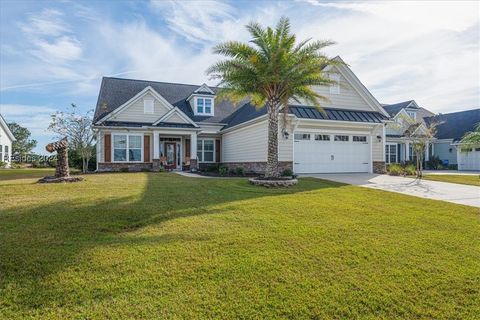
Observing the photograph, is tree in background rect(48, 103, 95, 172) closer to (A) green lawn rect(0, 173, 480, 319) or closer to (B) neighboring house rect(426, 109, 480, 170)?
(A) green lawn rect(0, 173, 480, 319)

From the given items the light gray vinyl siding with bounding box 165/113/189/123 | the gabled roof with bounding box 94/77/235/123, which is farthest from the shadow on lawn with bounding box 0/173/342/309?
the gabled roof with bounding box 94/77/235/123

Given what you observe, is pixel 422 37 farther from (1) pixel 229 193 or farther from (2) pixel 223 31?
(1) pixel 229 193

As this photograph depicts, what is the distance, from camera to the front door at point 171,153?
22.7 m

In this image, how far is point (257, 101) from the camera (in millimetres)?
14078

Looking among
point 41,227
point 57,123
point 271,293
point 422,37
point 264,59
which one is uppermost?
point 422,37

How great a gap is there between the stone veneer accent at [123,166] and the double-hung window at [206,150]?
433 cm

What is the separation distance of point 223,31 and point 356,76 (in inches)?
384

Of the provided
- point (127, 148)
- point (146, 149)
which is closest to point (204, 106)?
point (146, 149)

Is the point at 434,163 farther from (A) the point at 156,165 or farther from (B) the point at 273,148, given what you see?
(A) the point at 156,165

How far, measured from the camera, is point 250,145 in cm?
1912

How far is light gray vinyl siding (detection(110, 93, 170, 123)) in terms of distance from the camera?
68.7ft

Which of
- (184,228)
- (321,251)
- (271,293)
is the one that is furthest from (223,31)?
(271,293)

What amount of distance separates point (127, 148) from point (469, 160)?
96.6 feet

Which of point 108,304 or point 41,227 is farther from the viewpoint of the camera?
point 41,227
